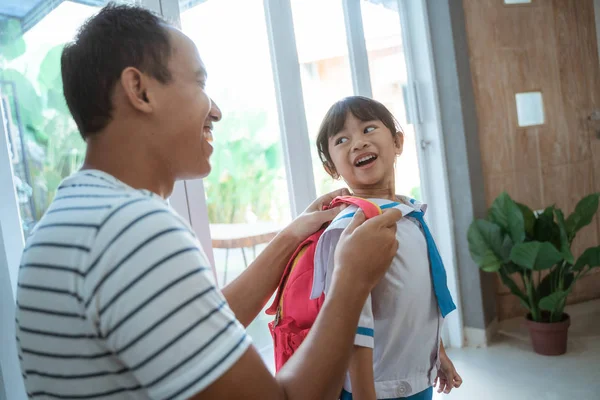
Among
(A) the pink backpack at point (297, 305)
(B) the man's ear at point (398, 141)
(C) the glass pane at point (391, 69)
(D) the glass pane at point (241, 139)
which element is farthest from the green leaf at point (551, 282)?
(A) the pink backpack at point (297, 305)

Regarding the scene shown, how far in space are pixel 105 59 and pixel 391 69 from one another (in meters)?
2.38

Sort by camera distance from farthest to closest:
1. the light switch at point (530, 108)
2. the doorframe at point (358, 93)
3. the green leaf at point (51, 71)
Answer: the light switch at point (530, 108)
the doorframe at point (358, 93)
the green leaf at point (51, 71)

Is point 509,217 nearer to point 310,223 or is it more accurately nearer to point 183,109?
point 310,223

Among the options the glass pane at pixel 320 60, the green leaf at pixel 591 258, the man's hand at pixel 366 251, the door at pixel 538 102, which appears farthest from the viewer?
the door at pixel 538 102

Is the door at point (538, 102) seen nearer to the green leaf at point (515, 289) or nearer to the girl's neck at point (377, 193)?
the green leaf at point (515, 289)

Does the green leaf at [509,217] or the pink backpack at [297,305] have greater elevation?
the pink backpack at [297,305]

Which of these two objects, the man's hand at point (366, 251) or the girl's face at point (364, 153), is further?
the girl's face at point (364, 153)

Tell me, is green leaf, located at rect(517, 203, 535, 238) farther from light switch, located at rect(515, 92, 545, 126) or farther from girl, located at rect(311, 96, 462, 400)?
girl, located at rect(311, 96, 462, 400)

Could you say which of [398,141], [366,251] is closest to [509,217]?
[398,141]

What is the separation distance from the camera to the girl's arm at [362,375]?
1.00 metres

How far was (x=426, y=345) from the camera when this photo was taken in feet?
3.78

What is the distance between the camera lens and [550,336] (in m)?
2.68

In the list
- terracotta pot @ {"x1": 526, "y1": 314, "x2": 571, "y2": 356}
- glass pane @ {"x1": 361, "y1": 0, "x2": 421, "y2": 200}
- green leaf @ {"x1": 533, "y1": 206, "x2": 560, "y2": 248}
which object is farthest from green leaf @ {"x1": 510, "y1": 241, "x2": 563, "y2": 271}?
glass pane @ {"x1": 361, "y1": 0, "x2": 421, "y2": 200}

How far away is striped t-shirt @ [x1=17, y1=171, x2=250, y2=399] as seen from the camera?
522 millimetres
